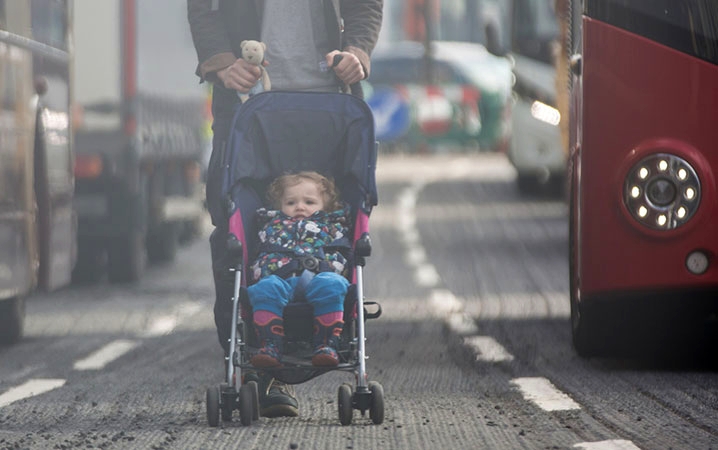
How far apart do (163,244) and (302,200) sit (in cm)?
1056

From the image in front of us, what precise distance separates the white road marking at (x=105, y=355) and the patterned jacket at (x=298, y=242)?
2.34m

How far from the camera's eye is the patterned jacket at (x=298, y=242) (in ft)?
24.3

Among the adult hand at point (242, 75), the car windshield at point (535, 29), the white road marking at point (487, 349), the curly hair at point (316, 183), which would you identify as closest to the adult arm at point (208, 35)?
the adult hand at point (242, 75)

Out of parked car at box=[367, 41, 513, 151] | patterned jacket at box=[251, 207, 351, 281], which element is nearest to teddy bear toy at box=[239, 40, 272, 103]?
patterned jacket at box=[251, 207, 351, 281]

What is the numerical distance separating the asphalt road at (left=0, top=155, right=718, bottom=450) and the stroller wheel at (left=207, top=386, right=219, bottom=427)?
71mm

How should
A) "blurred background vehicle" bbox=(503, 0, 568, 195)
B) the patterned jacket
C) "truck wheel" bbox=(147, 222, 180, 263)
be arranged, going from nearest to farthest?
the patterned jacket
"truck wheel" bbox=(147, 222, 180, 263)
"blurred background vehicle" bbox=(503, 0, 568, 195)

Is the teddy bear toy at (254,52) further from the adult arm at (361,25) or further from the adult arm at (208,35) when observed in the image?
the adult arm at (361,25)

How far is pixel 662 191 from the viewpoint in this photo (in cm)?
851

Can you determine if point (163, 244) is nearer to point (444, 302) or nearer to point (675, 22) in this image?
point (444, 302)

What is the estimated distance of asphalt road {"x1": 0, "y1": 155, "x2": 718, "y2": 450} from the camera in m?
6.92

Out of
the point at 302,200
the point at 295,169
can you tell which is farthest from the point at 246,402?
the point at 295,169

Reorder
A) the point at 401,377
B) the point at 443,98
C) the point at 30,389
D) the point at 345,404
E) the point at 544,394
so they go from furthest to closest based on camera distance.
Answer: the point at 443,98
the point at 401,377
the point at 30,389
the point at 544,394
the point at 345,404

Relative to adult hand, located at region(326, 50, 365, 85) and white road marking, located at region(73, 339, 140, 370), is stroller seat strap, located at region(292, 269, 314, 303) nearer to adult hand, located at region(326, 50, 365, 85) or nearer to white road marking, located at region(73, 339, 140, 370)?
adult hand, located at region(326, 50, 365, 85)

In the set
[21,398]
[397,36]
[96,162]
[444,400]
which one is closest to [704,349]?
[444,400]
